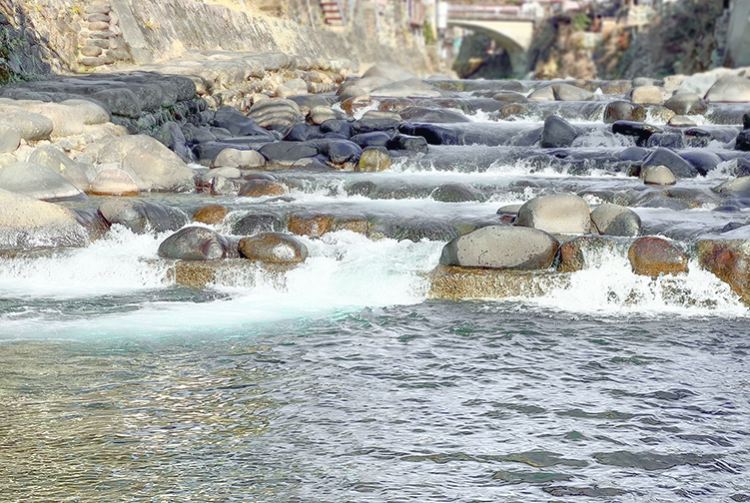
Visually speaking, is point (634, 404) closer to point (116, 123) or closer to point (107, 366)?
point (107, 366)

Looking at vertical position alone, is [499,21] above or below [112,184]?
above

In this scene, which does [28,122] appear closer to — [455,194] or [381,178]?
[381,178]

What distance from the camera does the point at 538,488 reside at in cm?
285

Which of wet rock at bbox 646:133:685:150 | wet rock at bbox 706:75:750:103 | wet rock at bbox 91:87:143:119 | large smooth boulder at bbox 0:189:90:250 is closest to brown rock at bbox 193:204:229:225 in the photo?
large smooth boulder at bbox 0:189:90:250

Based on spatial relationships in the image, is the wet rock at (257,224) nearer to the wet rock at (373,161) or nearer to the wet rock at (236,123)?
the wet rock at (373,161)

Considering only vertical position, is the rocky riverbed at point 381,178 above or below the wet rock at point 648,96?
below

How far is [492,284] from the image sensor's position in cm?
595

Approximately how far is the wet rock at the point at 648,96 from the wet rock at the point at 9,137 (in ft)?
34.6

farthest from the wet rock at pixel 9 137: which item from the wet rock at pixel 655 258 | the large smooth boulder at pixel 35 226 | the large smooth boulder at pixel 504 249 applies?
the wet rock at pixel 655 258

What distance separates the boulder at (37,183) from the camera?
25.4 feet

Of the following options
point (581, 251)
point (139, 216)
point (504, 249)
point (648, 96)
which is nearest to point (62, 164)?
point (139, 216)

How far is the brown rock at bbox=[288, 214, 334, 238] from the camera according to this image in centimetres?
722

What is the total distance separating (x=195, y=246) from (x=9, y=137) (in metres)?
2.85

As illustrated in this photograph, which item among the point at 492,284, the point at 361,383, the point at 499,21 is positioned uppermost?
the point at 499,21
